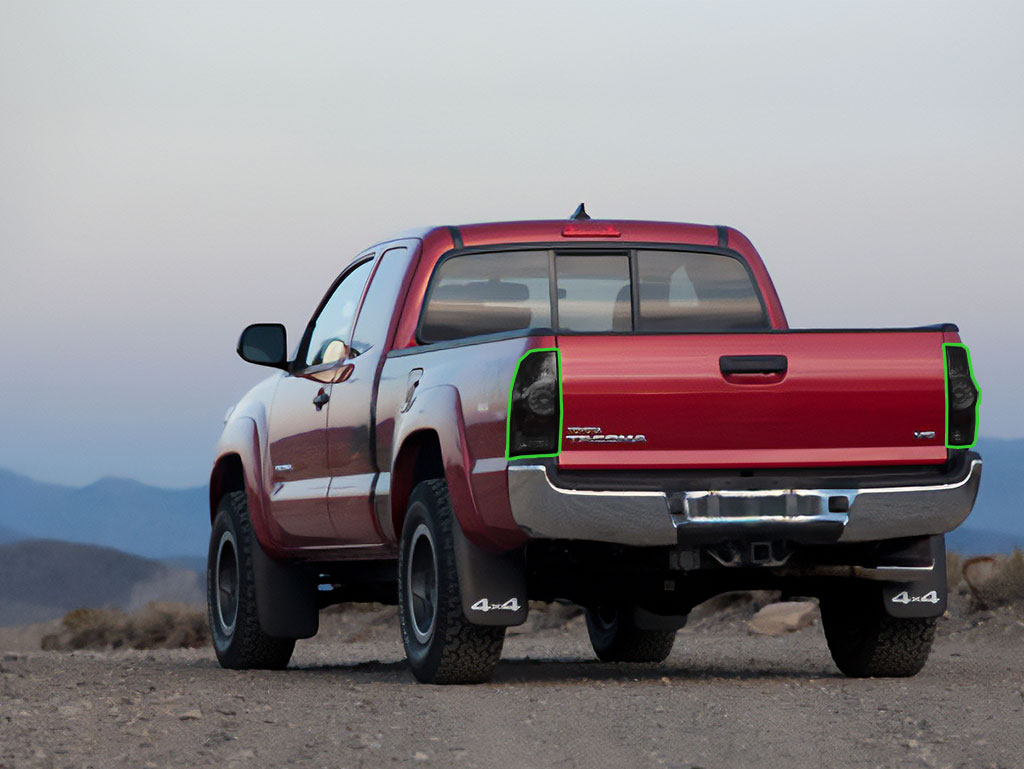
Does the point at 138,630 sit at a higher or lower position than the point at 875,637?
lower

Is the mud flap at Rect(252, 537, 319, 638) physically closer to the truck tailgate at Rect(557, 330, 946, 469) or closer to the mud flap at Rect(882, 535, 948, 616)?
the mud flap at Rect(882, 535, 948, 616)

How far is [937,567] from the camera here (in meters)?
8.95

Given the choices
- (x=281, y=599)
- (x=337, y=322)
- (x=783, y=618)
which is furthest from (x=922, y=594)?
(x=783, y=618)

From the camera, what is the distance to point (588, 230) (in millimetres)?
→ 9938

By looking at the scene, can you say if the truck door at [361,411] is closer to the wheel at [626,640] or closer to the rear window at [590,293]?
the rear window at [590,293]

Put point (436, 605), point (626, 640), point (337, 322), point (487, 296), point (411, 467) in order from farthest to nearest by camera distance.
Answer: point (626, 640), point (337, 322), point (487, 296), point (411, 467), point (436, 605)

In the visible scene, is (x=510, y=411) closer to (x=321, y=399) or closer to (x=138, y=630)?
(x=321, y=399)

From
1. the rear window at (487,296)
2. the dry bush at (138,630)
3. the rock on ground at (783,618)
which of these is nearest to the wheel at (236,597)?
the rear window at (487,296)

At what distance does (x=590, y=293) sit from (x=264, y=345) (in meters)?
2.02

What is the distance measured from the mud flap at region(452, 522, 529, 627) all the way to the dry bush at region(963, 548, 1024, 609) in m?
8.19

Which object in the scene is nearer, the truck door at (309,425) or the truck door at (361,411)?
the truck door at (361,411)

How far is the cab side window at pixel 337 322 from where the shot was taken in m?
10.4

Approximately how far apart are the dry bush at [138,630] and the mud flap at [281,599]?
11.1 meters

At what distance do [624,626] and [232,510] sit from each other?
249 centimetres
